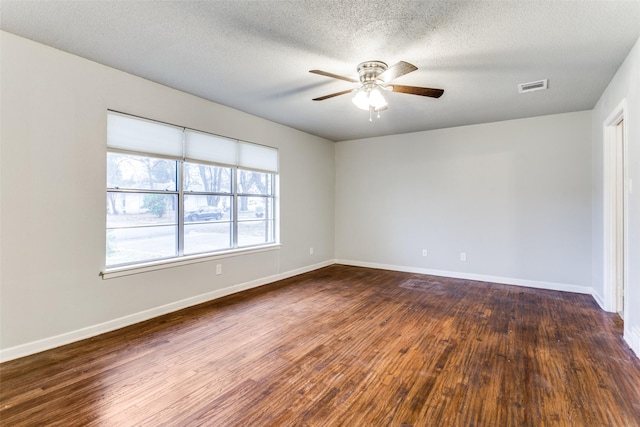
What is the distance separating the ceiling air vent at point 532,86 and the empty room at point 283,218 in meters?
0.03

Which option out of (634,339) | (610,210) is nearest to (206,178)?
(634,339)

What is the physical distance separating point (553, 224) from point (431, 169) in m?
2.01

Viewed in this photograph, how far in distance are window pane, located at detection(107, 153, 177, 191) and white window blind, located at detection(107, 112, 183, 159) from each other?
10 centimetres

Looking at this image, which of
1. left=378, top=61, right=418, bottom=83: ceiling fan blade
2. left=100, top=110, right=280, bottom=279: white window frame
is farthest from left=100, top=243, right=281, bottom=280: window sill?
left=378, top=61, right=418, bottom=83: ceiling fan blade

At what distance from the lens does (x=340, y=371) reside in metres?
2.38

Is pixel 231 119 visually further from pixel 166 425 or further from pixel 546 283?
pixel 546 283

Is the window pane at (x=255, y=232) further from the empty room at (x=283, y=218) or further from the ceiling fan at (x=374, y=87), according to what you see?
the ceiling fan at (x=374, y=87)

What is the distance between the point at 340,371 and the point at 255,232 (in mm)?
2960

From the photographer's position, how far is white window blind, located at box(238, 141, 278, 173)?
15.1ft

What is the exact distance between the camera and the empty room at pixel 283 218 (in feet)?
6.97

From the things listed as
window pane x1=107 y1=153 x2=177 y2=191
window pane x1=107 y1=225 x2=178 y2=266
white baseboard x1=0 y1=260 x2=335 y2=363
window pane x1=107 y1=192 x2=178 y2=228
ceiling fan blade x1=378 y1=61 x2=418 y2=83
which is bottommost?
white baseboard x1=0 y1=260 x2=335 y2=363

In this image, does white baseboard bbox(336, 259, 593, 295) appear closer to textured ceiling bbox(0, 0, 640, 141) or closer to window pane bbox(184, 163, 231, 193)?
textured ceiling bbox(0, 0, 640, 141)

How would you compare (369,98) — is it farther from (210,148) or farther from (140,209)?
(140,209)

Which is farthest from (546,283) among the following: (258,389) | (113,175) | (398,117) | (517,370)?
(113,175)
